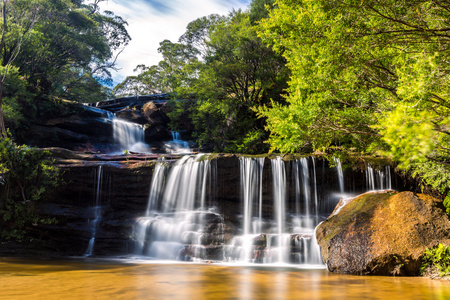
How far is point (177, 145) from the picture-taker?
2428 centimetres

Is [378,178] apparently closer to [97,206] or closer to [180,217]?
[180,217]

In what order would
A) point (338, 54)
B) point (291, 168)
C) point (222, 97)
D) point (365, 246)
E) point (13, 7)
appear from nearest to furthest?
point (338, 54) → point (365, 246) → point (291, 168) → point (222, 97) → point (13, 7)

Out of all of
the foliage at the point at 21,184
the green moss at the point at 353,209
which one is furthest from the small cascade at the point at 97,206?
the green moss at the point at 353,209

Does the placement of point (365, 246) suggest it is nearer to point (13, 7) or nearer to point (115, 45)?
point (13, 7)

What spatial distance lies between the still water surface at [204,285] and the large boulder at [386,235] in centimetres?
38

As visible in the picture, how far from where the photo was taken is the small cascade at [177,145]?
2328cm

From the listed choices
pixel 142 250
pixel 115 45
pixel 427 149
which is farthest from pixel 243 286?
pixel 115 45

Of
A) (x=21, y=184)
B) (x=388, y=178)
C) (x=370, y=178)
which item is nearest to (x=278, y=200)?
(x=370, y=178)

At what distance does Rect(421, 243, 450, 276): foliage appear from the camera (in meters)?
6.55

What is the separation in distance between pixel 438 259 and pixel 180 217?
28.2 ft

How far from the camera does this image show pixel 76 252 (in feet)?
38.4

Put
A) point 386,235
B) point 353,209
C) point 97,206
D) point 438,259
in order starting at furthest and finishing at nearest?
point 97,206 → point 353,209 → point 386,235 → point 438,259

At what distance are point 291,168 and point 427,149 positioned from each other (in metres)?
9.79

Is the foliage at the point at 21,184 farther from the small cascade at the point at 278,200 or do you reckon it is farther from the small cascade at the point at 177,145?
the small cascade at the point at 177,145
